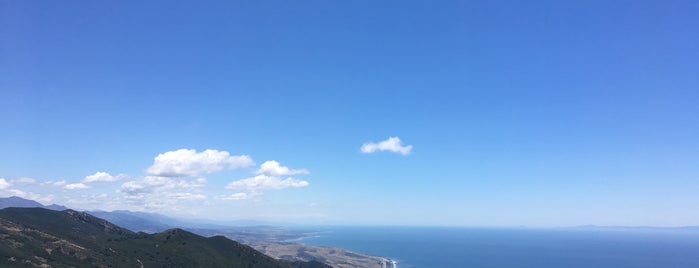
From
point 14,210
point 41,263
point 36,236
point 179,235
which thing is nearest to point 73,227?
point 14,210

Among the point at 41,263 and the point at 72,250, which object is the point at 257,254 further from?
the point at 41,263

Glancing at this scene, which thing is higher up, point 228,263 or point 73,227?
point 73,227

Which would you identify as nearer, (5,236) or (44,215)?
(5,236)

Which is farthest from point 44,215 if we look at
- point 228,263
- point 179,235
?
point 228,263

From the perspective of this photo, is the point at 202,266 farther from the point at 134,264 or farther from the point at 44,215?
the point at 44,215

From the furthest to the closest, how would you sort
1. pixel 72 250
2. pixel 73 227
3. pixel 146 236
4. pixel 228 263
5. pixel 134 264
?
pixel 73 227 → pixel 146 236 → pixel 228 263 → pixel 134 264 → pixel 72 250

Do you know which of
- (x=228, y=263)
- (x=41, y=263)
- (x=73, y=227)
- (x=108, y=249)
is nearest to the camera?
(x=41, y=263)
